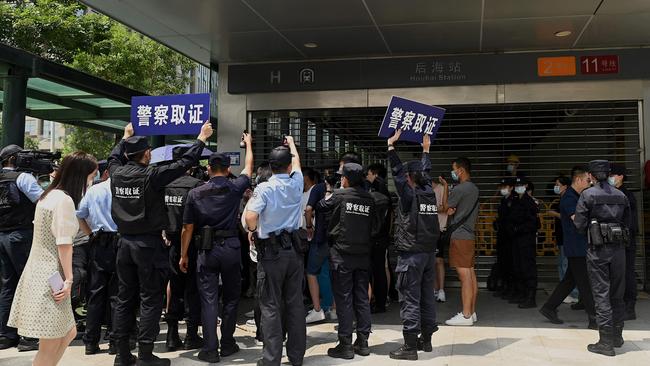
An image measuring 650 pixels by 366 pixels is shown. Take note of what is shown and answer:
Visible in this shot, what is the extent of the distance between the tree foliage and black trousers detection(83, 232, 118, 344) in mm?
10936

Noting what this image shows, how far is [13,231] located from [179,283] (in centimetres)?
177

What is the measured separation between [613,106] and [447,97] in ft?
8.60

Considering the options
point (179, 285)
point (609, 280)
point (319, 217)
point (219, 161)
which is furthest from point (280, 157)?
point (609, 280)

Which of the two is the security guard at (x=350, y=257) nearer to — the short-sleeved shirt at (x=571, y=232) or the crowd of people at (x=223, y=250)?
the crowd of people at (x=223, y=250)

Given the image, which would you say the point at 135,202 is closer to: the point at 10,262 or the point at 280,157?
the point at 280,157

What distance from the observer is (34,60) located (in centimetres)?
701

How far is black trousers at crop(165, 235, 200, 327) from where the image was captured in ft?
16.9

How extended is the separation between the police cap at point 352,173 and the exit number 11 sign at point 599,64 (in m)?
4.87

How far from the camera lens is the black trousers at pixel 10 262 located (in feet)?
17.5

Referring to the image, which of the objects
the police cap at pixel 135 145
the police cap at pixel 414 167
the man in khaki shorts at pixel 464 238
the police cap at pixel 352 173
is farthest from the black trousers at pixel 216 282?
the man in khaki shorts at pixel 464 238

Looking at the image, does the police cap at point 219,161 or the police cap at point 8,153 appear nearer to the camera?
the police cap at point 219,161

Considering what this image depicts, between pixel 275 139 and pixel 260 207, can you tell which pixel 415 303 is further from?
pixel 275 139

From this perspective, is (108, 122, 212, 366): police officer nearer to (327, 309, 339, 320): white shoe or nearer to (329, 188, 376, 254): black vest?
(329, 188, 376, 254): black vest

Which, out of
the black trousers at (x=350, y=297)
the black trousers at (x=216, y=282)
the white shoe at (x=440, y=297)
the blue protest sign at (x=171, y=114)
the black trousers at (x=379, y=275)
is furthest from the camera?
the white shoe at (x=440, y=297)
